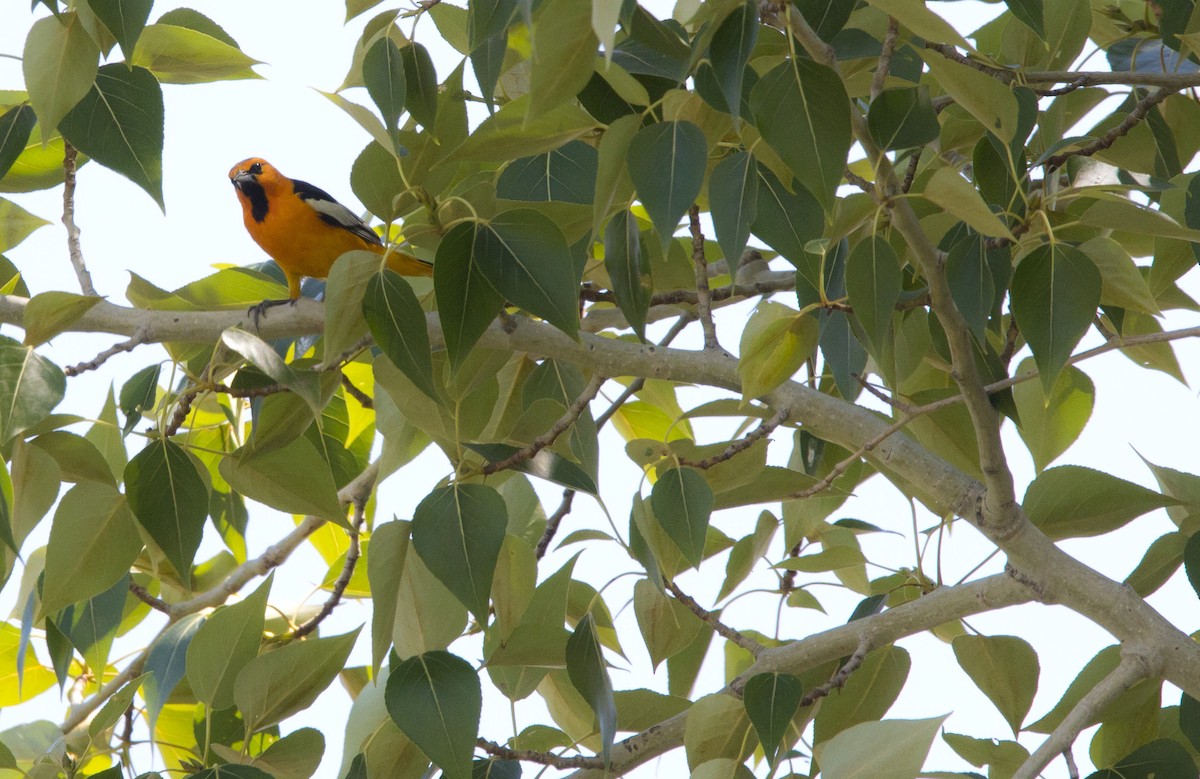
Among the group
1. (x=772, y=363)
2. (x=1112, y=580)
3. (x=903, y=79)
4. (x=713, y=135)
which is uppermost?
(x=903, y=79)

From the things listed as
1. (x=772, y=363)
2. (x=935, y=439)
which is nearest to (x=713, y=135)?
(x=772, y=363)

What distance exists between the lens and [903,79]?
112 cm

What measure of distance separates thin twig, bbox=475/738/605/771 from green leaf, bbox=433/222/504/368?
490mm

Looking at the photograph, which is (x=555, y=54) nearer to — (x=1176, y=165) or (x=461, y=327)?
(x=461, y=327)

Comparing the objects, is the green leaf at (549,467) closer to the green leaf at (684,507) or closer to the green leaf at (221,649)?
the green leaf at (684,507)

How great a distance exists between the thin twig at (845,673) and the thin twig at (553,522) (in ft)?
1.29

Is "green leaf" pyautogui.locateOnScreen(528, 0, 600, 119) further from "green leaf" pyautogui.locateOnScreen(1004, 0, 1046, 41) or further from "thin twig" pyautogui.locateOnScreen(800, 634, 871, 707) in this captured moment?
"thin twig" pyautogui.locateOnScreen(800, 634, 871, 707)

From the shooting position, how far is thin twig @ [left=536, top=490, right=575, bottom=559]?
147 centimetres

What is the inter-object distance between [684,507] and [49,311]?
2.19 ft

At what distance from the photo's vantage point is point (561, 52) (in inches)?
30.5

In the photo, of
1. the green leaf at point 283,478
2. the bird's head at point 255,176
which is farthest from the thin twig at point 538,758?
the bird's head at point 255,176

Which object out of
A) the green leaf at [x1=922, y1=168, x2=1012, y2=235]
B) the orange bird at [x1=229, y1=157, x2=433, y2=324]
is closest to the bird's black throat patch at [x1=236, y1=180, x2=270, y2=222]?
the orange bird at [x1=229, y1=157, x2=433, y2=324]

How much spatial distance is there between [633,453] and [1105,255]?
509 mm

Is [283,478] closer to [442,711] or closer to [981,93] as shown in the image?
[442,711]
